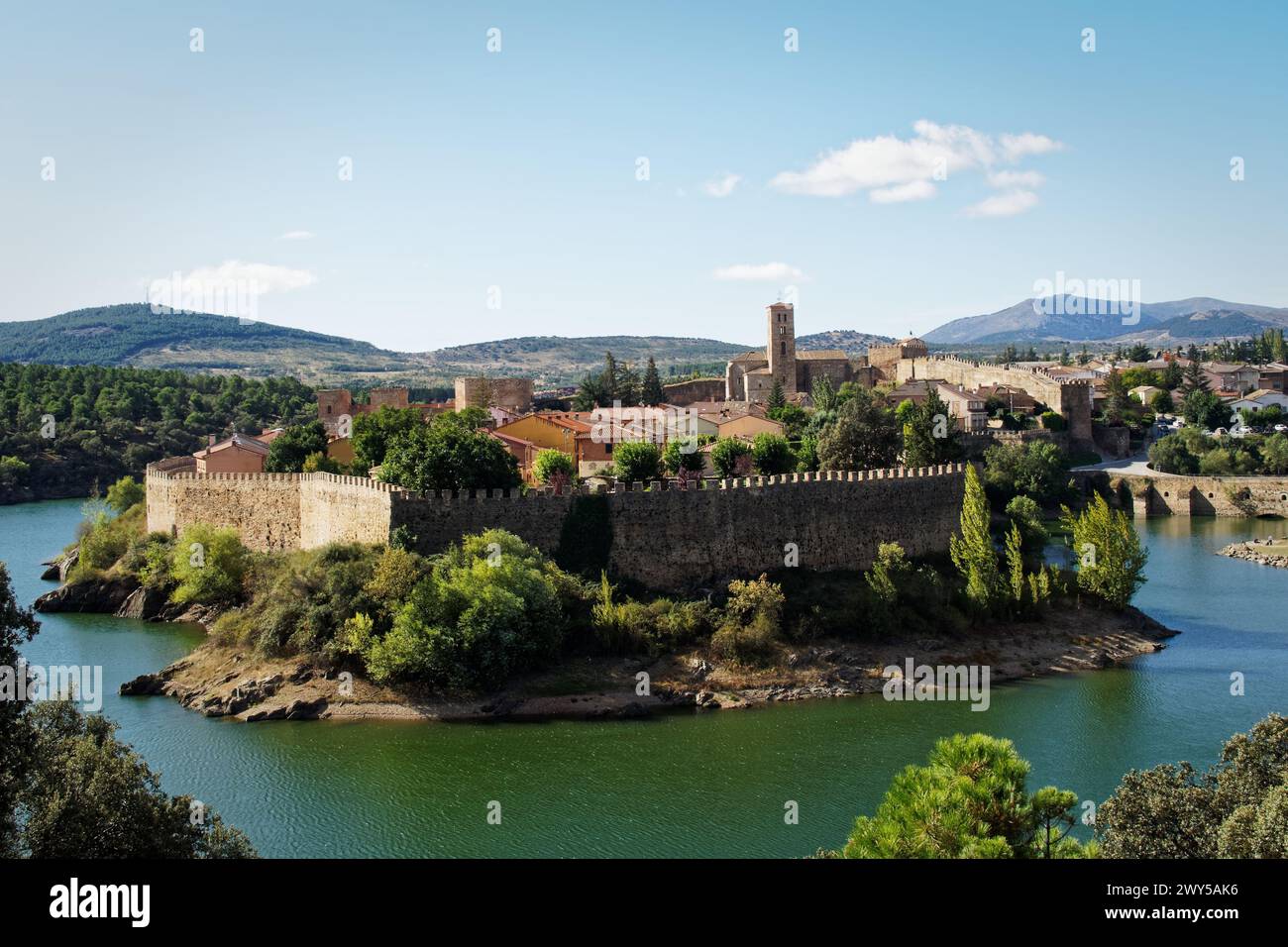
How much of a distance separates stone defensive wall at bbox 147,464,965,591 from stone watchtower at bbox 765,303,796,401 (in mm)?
28769

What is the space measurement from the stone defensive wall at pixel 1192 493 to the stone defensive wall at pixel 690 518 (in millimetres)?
24480

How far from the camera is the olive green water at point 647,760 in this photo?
1902 centimetres

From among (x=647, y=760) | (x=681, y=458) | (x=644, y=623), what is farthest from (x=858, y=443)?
(x=647, y=760)

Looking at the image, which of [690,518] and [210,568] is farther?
[210,568]

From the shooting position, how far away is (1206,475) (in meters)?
53.6

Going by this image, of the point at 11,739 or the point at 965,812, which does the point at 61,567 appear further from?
the point at 965,812

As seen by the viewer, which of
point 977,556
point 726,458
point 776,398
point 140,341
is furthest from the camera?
point 140,341

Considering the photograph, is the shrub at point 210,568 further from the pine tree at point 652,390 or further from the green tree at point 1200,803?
the pine tree at point 652,390

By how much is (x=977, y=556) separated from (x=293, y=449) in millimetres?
21100

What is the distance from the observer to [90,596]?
34.9 metres

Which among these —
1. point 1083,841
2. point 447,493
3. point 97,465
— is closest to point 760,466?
point 447,493
